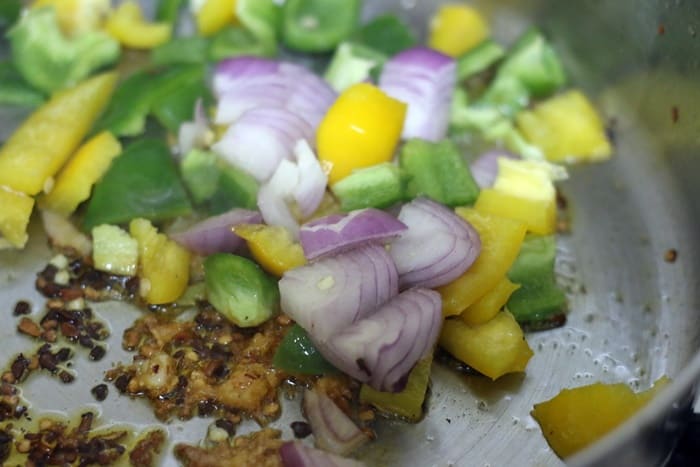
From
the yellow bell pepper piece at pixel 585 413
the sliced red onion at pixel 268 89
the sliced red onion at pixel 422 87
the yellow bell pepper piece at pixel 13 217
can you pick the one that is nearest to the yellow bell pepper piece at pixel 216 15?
the sliced red onion at pixel 268 89

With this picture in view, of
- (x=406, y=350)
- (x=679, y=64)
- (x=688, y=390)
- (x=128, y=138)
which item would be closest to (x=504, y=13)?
(x=679, y=64)

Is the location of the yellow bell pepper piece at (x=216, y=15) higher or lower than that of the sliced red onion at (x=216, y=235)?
higher

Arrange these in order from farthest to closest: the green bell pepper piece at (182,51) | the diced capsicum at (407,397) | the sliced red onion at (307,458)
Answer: the green bell pepper piece at (182,51)
the diced capsicum at (407,397)
the sliced red onion at (307,458)

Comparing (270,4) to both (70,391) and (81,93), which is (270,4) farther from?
(70,391)

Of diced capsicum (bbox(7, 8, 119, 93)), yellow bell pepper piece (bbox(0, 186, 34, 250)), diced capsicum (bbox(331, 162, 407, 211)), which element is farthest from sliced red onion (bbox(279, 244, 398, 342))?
diced capsicum (bbox(7, 8, 119, 93))

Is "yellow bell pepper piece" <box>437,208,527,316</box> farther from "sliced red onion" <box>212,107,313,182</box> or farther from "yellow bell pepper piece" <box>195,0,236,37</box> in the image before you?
"yellow bell pepper piece" <box>195,0,236,37</box>

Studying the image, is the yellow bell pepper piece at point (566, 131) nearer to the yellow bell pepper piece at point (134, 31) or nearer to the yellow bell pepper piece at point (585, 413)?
the yellow bell pepper piece at point (585, 413)
